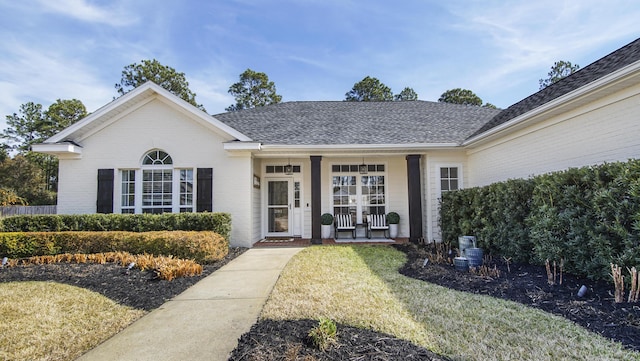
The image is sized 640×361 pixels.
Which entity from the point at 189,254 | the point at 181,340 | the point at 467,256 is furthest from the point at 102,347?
the point at 467,256

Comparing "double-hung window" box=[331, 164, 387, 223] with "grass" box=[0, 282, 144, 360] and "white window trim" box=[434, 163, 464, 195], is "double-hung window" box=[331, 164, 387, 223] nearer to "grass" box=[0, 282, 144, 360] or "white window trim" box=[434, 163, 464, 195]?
"white window trim" box=[434, 163, 464, 195]

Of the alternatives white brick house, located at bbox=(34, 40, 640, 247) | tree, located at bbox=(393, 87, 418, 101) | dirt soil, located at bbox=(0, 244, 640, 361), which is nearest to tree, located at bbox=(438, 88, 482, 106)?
tree, located at bbox=(393, 87, 418, 101)

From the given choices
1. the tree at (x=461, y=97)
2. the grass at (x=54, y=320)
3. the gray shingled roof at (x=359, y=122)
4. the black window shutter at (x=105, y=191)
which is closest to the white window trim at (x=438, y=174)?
the gray shingled roof at (x=359, y=122)

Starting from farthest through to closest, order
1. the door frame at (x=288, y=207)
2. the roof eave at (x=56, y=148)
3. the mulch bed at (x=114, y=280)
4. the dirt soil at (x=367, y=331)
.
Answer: the door frame at (x=288, y=207) < the roof eave at (x=56, y=148) < the mulch bed at (x=114, y=280) < the dirt soil at (x=367, y=331)

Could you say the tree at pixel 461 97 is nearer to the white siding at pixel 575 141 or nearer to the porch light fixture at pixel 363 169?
the porch light fixture at pixel 363 169

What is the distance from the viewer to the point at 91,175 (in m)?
A: 8.90

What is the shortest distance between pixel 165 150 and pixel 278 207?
400cm

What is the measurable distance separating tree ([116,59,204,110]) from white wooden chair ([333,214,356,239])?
23139 millimetres

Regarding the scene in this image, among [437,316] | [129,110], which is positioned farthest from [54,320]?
[129,110]

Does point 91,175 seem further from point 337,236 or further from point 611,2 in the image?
point 611,2

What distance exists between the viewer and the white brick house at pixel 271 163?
28.2 ft

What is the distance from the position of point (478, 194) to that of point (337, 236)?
15.3ft

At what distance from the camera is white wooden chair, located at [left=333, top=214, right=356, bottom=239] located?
32.9 feet

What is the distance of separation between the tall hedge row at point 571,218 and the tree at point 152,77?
91.4 feet
